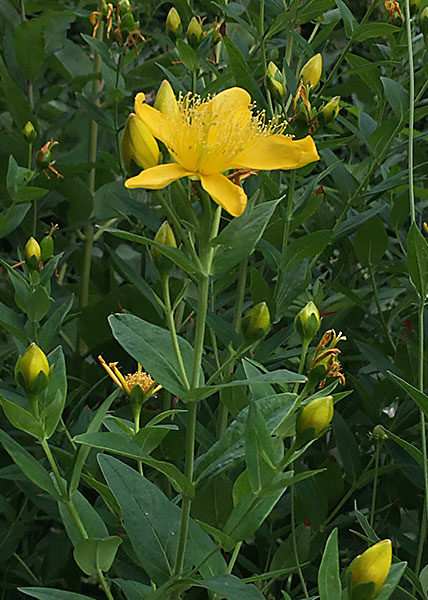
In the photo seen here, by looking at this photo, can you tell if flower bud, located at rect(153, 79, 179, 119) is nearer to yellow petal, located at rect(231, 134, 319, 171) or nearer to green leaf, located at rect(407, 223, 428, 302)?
yellow petal, located at rect(231, 134, 319, 171)

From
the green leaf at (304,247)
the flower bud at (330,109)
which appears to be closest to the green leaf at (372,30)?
the flower bud at (330,109)

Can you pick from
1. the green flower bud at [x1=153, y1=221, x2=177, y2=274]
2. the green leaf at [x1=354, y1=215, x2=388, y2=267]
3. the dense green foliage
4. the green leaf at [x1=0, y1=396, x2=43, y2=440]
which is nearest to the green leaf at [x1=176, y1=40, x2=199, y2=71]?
the dense green foliage

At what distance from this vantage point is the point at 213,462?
0.49 meters

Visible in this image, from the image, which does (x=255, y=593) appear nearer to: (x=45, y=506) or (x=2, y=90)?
(x=45, y=506)

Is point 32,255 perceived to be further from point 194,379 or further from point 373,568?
point 373,568

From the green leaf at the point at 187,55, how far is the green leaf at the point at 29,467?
0.49 m

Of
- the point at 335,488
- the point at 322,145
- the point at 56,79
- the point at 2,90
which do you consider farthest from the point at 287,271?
the point at 56,79

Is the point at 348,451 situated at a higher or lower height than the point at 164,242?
lower

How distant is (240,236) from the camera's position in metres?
0.49

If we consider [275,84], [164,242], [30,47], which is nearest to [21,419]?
[164,242]

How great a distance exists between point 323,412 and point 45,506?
1.35ft

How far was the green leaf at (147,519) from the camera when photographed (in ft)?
1.64

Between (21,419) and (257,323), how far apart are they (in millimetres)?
159

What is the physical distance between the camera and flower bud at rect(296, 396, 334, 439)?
1.52 feet
